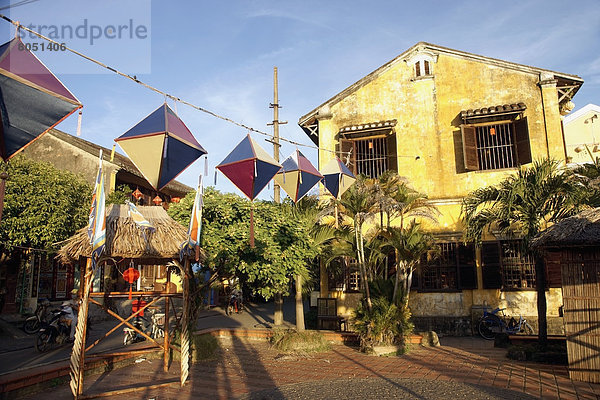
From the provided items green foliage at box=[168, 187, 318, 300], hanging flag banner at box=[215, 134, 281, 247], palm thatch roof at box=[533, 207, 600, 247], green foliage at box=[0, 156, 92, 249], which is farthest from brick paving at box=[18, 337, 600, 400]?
green foliage at box=[0, 156, 92, 249]

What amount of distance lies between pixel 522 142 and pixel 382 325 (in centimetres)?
837

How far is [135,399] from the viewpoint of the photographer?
715cm

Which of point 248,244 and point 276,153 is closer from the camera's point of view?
point 248,244

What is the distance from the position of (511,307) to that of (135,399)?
11590mm

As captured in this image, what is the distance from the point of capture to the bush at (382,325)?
10742 millimetres

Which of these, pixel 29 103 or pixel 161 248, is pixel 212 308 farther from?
pixel 29 103

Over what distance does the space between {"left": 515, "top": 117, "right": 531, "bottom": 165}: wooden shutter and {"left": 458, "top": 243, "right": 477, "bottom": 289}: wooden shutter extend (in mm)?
3273

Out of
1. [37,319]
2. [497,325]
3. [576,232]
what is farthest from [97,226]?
[497,325]

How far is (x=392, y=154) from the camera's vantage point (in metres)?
16.3

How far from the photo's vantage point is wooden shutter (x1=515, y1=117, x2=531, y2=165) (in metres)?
14.8

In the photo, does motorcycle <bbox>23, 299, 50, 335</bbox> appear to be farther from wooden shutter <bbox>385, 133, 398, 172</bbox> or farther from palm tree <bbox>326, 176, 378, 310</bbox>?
wooden shutter <bbox>385, 133, 398, 172</bbox>

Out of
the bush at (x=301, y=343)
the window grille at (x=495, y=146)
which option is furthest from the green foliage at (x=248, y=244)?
the window grille at (x=495, y=146)

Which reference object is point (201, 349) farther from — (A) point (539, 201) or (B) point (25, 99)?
(A) point (539, 201)

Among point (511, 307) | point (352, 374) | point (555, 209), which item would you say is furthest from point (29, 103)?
point (511, 307)
